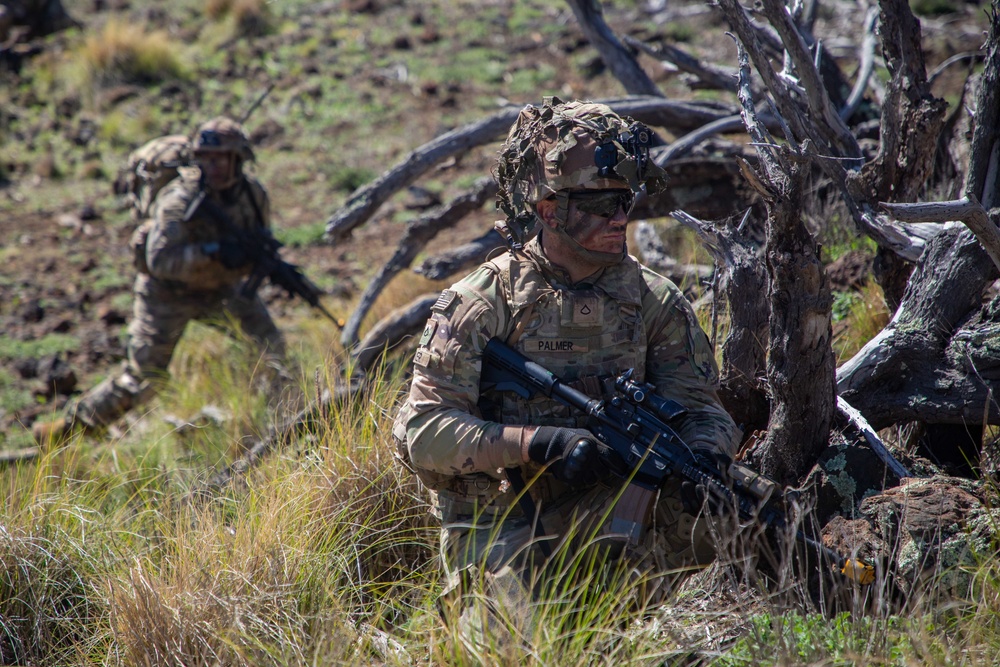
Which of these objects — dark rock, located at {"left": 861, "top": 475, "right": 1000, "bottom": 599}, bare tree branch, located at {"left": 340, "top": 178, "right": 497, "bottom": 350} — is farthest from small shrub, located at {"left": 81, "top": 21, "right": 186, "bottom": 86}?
dark rock, located at {"left": 861, "top": 475, "right": 1000, "bottom": 599}

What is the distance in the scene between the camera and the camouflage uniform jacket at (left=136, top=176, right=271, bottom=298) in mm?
5535

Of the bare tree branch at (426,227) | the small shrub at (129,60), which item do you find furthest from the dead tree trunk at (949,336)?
the small shrub at (129,60)

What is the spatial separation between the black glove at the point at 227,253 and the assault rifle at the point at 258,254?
0.13ft

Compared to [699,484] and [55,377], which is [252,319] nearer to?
[55,377]

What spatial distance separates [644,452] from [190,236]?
159 inches

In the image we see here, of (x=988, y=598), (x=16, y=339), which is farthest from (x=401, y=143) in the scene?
(x=988, y=598)

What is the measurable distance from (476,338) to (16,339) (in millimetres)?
6401

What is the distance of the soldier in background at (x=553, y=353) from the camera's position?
2.64m

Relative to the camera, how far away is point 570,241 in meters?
2.73

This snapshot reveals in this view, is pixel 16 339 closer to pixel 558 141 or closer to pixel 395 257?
pixel 395 257

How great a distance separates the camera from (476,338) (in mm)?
2699

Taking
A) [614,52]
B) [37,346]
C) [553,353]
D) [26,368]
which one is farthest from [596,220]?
[37,346]

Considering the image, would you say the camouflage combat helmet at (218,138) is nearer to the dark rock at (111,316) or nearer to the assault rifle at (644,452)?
the dark rock at (111,316)

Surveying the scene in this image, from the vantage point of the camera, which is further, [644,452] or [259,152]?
[259,152]
